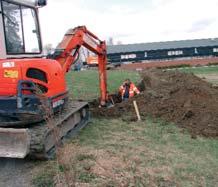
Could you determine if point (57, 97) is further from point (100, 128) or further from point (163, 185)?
point (163, 185)

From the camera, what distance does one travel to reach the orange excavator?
7.34 meters

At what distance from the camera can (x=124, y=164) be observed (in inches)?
293

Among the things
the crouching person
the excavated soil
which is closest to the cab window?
the excavated soil

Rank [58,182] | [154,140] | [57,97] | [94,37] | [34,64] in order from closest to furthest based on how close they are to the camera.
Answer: [58,182] < [34,64] < [57,97] < [154,140] < [94,37]

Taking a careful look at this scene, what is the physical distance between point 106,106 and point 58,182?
708 centimetres

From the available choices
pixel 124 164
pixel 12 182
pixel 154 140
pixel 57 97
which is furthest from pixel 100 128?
pixel 12 182

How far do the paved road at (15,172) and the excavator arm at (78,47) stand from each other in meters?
3.69

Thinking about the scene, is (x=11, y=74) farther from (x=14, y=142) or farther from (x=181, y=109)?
(x=181, y=109)

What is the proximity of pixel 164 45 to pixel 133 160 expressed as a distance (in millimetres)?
71845

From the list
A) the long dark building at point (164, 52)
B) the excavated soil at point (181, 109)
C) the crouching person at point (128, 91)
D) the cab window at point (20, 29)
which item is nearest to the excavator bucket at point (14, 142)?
the cab window at point (20, 29)

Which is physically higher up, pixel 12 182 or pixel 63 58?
pixel 63 58

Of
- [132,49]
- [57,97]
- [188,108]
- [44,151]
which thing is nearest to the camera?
[44,151]

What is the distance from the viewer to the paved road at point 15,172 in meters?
6.78

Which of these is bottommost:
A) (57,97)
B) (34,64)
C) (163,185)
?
(163,185)
